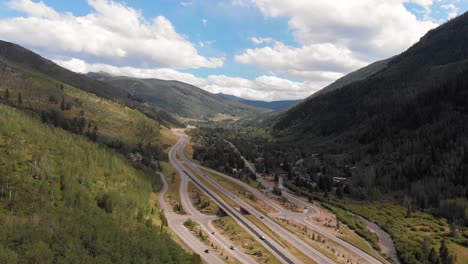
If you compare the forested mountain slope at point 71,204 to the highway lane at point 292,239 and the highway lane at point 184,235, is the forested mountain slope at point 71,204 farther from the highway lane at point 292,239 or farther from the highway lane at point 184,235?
the highway lane at point 292,239

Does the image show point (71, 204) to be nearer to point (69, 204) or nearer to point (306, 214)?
point (69, 204)

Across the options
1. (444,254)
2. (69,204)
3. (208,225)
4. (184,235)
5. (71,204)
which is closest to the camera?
(444,254)

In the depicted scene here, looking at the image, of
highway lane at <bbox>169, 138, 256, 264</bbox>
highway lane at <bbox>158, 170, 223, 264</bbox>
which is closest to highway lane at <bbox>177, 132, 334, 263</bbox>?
highway lane at <bbox>169, 138, 256, 264</bbox>

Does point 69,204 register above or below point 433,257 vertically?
below

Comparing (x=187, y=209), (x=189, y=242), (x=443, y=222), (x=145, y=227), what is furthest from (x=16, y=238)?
(x=443, y=222)

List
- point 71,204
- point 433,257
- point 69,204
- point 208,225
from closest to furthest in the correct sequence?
point 433,257 < point 71,204 < point 69,204 < point 208,225

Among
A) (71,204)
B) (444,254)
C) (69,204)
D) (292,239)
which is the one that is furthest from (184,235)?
(444,254)

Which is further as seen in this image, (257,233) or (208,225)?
(208,225)

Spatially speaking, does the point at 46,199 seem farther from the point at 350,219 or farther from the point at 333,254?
the point at 350,219

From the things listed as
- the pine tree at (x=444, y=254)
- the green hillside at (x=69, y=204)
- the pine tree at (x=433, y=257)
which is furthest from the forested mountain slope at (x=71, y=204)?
the pine tree at (x=444, y=254)

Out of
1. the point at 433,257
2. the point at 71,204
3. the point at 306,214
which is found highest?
the point at 433,257
